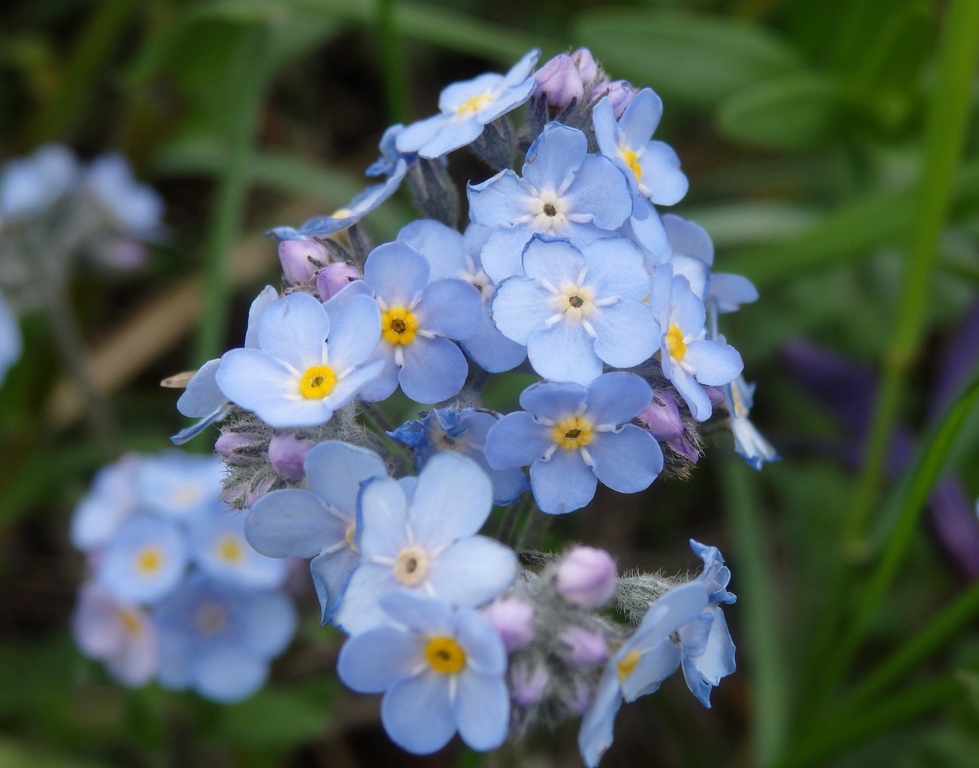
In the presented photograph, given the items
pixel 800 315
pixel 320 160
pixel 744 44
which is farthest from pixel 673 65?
pixel 320 160

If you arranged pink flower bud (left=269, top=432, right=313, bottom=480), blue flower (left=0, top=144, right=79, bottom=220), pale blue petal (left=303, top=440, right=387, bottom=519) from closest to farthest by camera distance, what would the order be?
pale blue petal (left=303, top=440, right=387, bottom=519), pink flower bud (left=269, top=432, right=313, bottom=480), blue flower (left=0, top=144, right=79, bottom=220)

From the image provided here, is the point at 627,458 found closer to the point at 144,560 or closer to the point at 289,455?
the point at 289,455

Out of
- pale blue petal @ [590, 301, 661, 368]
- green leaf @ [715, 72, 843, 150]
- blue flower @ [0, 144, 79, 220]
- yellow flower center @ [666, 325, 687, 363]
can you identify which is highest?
pale blue petal @ [590, 301, 661, 368]

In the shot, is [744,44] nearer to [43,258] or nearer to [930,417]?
[930,417]

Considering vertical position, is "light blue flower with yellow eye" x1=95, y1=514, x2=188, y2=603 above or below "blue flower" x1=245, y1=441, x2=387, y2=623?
below

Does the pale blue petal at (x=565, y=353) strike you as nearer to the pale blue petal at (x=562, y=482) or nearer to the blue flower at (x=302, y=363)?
the pale blue petal at (x=562, y=482)

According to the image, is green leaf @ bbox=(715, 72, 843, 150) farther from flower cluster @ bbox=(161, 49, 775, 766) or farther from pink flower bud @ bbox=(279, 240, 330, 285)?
pink flower bud @ bbox=(279, 240, 330, 285)

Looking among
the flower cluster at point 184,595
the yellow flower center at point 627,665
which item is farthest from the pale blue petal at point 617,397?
the flower cluster at point 184,595

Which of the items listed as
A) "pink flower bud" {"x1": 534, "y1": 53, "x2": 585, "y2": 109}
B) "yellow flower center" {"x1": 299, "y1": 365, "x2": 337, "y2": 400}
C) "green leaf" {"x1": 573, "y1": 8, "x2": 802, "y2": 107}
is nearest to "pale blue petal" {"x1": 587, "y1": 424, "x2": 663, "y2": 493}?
"yellow flower center" {"x1": 299, "y1": 365, "x2": 337, "y2": 400}
